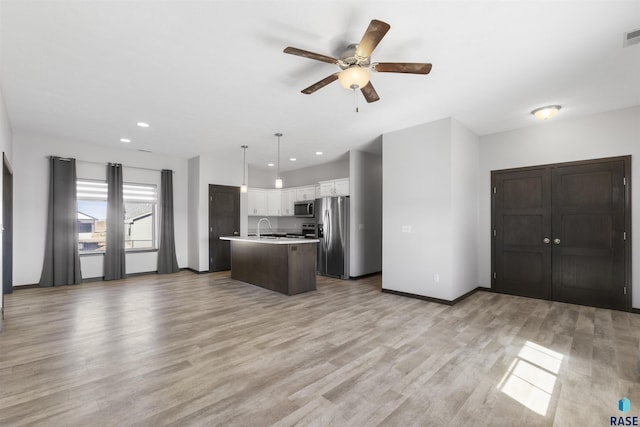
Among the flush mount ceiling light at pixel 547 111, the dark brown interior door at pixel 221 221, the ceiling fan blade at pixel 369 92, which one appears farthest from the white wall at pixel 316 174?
the ceiling fan blade at pixel 369 92

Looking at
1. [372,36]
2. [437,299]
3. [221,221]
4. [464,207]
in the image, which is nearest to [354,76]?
[372,36]

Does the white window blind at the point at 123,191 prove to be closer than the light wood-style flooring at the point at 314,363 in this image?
No

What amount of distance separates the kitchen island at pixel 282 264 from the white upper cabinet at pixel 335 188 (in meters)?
1.84

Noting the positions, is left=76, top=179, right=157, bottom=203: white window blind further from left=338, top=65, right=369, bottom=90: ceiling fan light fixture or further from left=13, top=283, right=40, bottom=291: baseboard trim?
left=338, top=65, right=369, bottom=90: ceiling fan light fixture

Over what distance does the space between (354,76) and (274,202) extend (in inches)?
262

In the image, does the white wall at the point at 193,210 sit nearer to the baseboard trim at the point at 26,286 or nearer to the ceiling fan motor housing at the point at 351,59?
the baseboard trim at the point at 26,286

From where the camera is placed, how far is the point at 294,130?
514cm

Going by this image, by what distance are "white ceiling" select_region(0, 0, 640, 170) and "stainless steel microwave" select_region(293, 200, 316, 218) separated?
2.94m

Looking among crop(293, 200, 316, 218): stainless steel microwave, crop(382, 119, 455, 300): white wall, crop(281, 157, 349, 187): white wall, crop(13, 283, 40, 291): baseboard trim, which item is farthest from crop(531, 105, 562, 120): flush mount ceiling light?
crop(13, 283, 40, 291): baseboard trim

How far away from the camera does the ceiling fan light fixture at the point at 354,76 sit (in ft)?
8.09

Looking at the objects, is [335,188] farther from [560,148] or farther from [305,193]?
[560,148]

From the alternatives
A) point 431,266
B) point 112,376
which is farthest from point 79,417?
point 431,266

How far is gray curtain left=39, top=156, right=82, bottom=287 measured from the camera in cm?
565

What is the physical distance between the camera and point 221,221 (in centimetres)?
748
